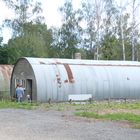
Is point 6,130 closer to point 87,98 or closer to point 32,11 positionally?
point 87,98

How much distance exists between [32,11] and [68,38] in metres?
9.34

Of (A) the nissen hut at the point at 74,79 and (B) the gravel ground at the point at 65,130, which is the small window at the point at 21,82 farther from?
(B) the gravel ground at the point at 65,130

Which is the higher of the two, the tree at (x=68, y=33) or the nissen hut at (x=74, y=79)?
the tree at (x=68, y=33)

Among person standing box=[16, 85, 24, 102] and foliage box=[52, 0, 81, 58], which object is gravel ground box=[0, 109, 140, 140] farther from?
foliage box=[52, 0, 81, 58]

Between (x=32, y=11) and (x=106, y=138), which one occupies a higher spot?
(x=32, y=11)

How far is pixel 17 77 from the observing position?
37.7 metres

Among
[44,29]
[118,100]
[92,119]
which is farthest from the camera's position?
[44,29]

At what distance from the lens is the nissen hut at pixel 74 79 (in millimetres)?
33875

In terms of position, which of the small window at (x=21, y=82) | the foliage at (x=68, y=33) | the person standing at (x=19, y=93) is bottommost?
the person standing at (x=19, y=93)

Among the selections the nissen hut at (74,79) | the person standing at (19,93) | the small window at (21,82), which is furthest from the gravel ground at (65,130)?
the small window at (21,82)

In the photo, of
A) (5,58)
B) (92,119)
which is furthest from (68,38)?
(92,119)

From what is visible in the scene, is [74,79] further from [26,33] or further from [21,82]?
[26,33]

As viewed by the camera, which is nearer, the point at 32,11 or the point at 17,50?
the point at 17,50

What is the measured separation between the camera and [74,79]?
34906 mm
